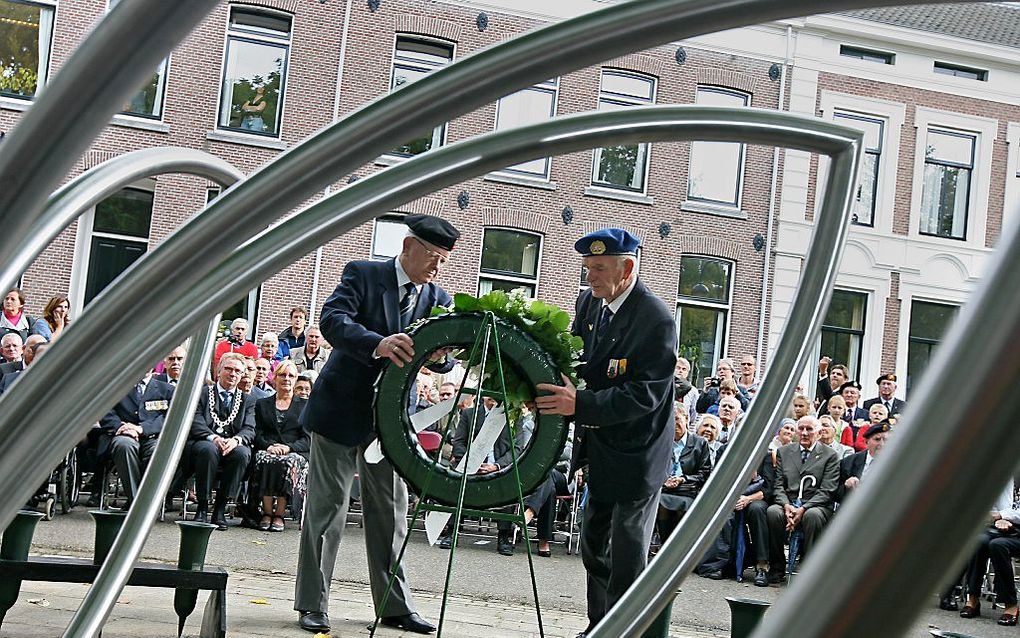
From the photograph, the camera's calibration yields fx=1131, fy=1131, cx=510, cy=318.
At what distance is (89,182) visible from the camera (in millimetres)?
2135

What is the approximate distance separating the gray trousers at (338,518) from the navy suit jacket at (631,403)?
3.56 feet

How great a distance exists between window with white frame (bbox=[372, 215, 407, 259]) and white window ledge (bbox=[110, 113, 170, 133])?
379cm

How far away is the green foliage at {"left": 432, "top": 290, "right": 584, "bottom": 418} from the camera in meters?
5.11

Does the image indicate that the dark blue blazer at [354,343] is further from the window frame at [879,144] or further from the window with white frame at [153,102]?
the window frame at [879,144]

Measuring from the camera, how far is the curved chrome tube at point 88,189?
1.85 metres

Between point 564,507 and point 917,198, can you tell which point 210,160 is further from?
point 917,198

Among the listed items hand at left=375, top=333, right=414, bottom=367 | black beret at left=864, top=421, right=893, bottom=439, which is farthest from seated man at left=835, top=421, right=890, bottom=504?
hand at left=375, top=333, right=414, bottom=367

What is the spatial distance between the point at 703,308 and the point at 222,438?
38.1 ft

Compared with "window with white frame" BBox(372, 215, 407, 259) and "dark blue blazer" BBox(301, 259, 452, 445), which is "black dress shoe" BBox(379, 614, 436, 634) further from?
"window with white frame" BBox(372, 215, 407, 259)

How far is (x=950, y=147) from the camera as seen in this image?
72.0 feet

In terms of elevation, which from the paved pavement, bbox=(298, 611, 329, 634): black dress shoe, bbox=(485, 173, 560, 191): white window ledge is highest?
bbox=(485, 173, 560, 191): white window ledge

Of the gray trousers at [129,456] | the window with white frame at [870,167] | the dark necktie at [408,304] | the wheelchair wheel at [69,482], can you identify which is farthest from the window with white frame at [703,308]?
the dark necktie at [408,304]

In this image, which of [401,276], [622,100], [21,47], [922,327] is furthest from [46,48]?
[922,327]

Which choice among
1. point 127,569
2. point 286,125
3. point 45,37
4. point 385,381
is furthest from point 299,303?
point 127,569
